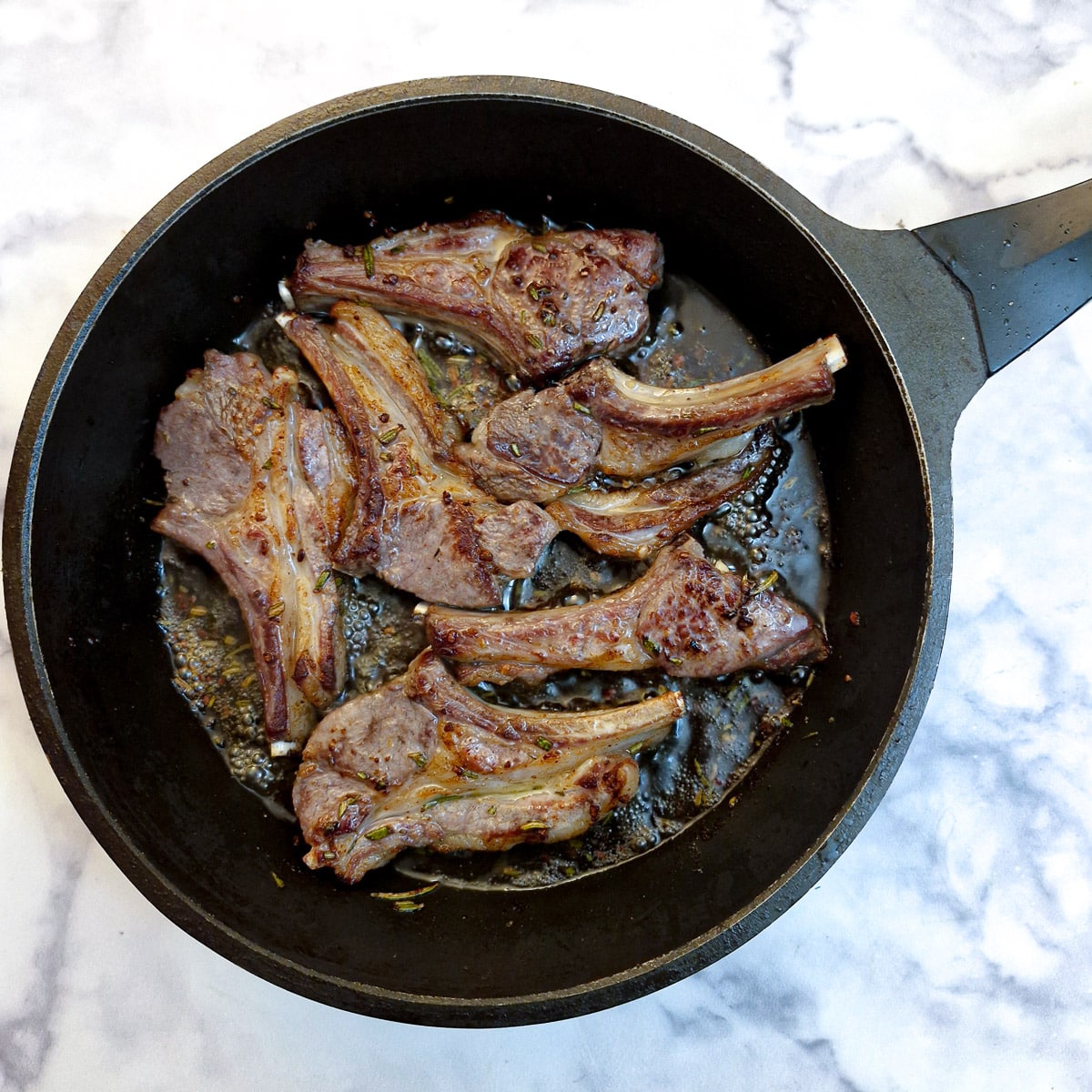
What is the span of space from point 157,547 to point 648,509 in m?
1.19

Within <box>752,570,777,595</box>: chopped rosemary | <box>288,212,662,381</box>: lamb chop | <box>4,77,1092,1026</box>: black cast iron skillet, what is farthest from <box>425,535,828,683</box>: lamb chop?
<box>288,212,662,381</box>: lamb chop

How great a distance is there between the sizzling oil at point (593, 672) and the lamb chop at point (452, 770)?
111 mm

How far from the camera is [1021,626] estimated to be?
7.82 feet

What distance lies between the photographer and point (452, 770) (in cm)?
207

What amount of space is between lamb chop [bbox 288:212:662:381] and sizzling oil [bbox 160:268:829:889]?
11 centimetres

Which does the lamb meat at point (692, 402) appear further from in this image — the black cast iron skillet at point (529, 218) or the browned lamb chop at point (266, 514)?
the browned lamb chop at point (266, 514)

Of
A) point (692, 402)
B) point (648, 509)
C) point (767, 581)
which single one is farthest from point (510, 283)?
point (767, 581)

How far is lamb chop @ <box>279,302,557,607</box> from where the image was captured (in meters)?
2.08

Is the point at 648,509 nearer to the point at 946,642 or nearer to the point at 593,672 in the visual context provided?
the point at 593,672

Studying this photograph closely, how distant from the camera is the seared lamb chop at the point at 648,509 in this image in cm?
215

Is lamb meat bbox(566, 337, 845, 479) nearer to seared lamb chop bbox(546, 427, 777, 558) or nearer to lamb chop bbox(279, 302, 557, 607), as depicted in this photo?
seared lamb chop bbox(546, 427, 777, 558)

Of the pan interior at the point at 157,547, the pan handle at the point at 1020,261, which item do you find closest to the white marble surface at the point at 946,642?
the pan interior at the point at 157,547

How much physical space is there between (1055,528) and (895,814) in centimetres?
85

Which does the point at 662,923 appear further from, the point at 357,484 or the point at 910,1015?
the point at 357,484
